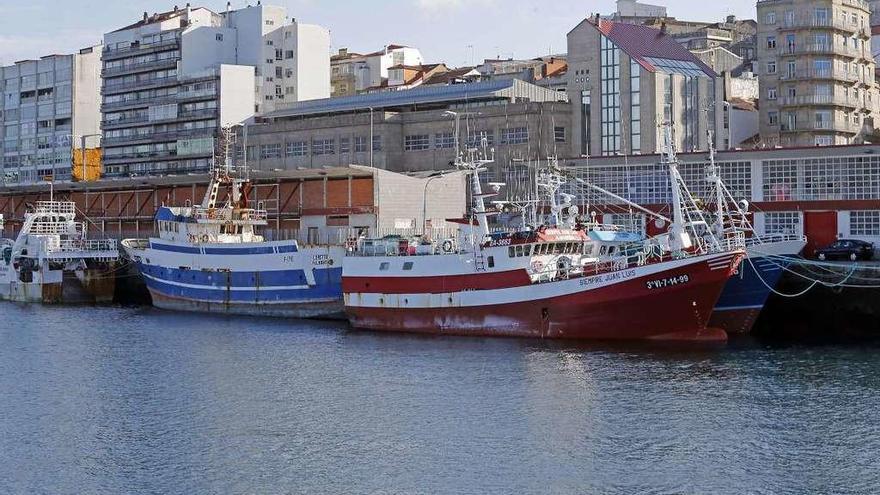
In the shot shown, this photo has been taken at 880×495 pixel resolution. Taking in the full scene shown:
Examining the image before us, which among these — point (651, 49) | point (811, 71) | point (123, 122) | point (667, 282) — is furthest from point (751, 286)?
point (123, 122)

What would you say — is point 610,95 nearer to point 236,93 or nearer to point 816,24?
point 816,24

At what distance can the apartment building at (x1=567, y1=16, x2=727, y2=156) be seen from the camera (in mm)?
88000

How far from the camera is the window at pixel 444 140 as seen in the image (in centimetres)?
9106

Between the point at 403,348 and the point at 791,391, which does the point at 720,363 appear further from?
the point at 403,348

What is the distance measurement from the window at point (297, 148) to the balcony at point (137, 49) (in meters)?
29.2

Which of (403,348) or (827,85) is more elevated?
(827,85)

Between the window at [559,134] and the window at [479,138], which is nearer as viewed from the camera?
the window at [559,134]

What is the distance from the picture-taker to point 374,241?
62.6 m

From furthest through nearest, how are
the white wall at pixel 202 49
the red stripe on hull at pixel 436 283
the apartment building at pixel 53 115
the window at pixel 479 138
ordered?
the apartment building at pixel 53 115 → the white wall at pixel 202 49 → the window at pixel 479 138 → the red stripe on hull at pixel 436 283

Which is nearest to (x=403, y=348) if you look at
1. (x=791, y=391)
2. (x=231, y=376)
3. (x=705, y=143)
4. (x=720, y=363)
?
(x=231, y=376)

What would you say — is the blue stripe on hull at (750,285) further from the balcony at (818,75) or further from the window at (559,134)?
the balcony at (818,75)

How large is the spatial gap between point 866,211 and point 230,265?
35383 millimetres

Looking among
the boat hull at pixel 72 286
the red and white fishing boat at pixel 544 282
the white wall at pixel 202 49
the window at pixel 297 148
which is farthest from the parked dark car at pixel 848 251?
the white wall at pixel 202 49

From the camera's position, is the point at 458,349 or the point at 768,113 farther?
the point at 768,113
